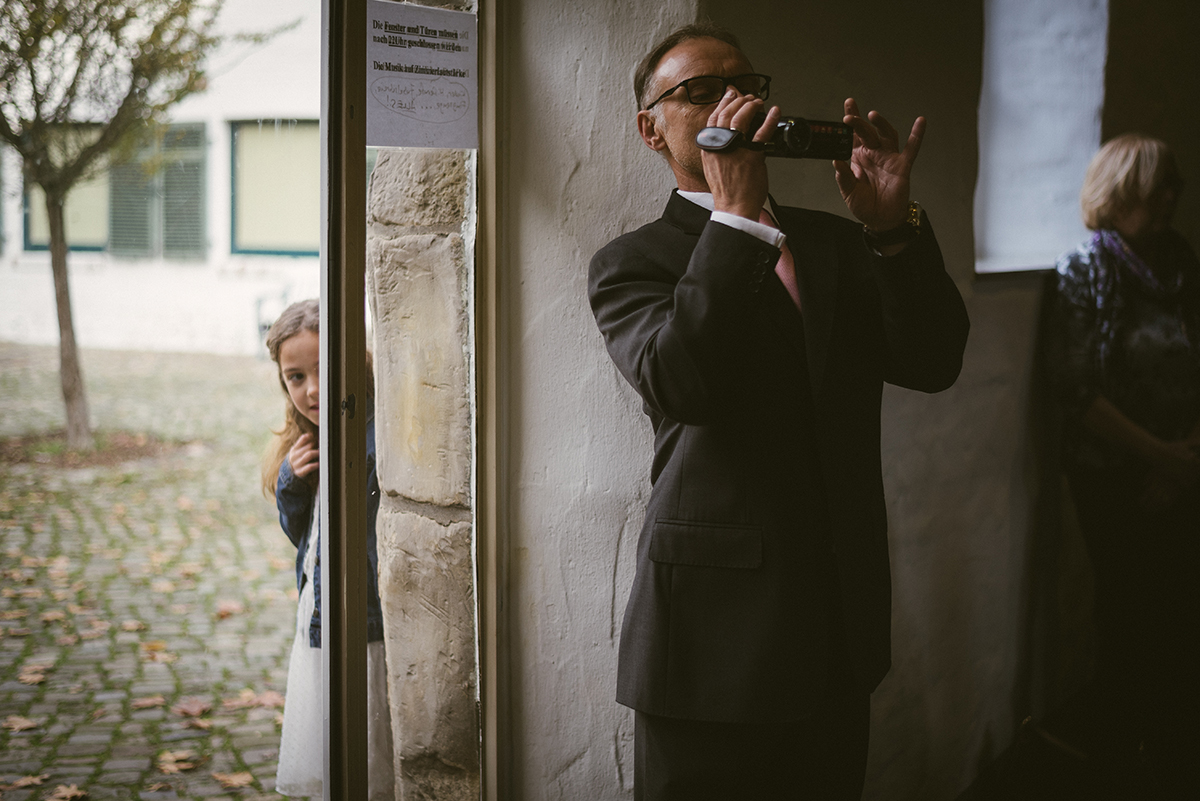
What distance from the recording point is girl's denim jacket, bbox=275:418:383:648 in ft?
6.77

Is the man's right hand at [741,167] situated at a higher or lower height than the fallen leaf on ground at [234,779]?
higher

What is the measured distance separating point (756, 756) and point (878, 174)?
3.24ft

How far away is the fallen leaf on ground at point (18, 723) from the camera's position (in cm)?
294

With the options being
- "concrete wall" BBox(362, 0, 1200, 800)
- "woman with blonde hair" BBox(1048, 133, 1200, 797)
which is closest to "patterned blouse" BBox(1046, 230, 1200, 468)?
"woman with blonde hair" BBox(1048, 133, 1200, 797)

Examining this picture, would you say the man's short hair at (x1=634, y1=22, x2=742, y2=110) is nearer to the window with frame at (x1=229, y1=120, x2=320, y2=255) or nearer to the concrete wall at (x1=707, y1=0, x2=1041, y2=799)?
the concrete wall at (x1=707, y1=0, x2=1041, y2=799)

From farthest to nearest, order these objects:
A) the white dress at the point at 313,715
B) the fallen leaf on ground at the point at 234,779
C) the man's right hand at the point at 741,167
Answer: the fallen leaf on ground at the point at 234,779
the white dress at the point at 313,715
the man's right hand at the point at 741,167

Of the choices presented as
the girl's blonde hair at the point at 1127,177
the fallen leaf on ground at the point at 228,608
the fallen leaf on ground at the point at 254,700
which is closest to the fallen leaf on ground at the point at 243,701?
the fallen leaf on ground at the point at 254,700

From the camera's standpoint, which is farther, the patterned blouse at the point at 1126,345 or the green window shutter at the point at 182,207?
the patterned blouse at the point at 1126,345

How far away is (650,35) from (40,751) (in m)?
2.80

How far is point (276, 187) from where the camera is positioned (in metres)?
1.96

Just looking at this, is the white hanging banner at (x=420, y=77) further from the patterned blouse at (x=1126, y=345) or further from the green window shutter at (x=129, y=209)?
the patterned blouse at (x=1126, y=345)

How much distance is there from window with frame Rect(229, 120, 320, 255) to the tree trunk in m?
0.33

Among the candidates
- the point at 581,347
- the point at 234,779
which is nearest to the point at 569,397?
the point at 581,347

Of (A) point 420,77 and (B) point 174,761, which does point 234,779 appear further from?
(A) point 420,77
